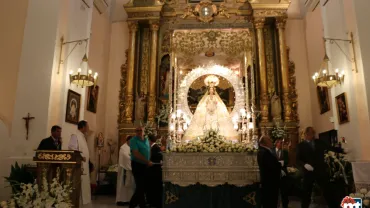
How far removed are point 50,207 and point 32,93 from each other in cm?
336

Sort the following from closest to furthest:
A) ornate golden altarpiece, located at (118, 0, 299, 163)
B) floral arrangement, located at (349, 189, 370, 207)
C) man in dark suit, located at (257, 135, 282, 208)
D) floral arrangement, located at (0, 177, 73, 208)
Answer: floral arrangement, located at (0, 177, 73, 208) < floral arrangement, located at (349, 189, 370, 207) < man in dark suit, located at (257, 135, 282, 208) < ornate golden altarpiece, located at (118, 0, 299, 163)

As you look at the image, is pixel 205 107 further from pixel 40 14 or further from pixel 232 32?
pixel 40 14

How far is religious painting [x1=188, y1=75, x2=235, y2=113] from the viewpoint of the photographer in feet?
32.1

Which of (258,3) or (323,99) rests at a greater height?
(258,3)

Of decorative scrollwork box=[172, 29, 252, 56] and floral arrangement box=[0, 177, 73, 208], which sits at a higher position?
decorative scrollwork box=[172, 29, 252, 56]

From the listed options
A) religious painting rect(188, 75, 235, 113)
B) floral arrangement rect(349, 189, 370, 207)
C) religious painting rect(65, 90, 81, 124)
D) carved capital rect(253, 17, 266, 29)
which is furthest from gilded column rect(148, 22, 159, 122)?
floral arrangement rect(349, 189, 370, 207)

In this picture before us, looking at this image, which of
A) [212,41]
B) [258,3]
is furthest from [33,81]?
[258,3]

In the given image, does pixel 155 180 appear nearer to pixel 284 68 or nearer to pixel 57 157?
pixel 57 157

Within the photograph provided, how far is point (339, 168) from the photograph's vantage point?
5.86 metres

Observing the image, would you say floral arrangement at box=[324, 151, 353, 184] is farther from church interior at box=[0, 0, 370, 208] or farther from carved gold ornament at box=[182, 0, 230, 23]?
carved gold ornament at box=[182, 0, 230, 23]

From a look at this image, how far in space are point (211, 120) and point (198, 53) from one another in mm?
2361

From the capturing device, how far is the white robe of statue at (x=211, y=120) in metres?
8.54

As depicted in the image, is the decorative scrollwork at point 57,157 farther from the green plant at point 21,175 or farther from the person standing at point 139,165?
the green plant at point 21,175

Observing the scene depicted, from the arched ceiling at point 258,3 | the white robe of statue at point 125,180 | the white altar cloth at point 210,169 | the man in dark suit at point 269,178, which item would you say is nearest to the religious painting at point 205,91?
the arched ceiling at point 258,3
